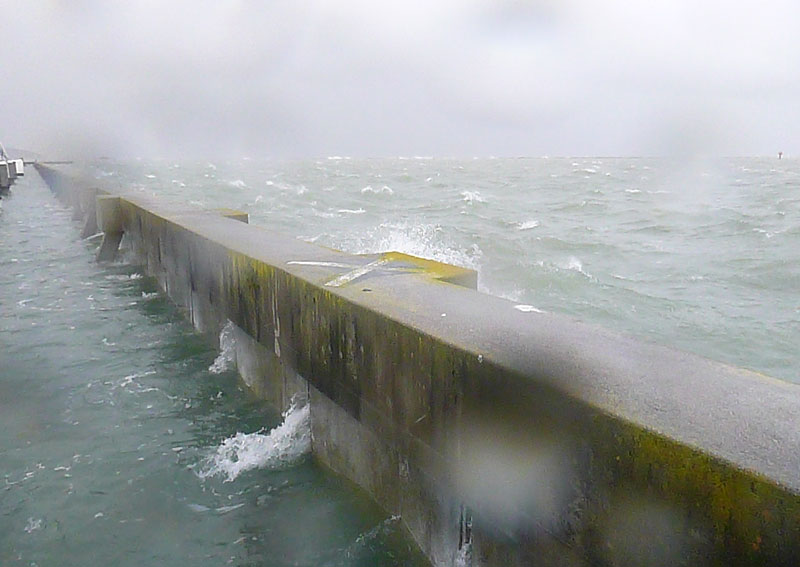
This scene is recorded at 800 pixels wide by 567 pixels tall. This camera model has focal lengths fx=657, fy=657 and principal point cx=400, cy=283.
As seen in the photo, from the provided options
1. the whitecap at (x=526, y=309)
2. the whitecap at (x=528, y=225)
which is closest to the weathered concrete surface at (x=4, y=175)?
the whitecap at (x=528, y=225)

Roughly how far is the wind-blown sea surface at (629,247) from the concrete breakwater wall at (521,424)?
281cm

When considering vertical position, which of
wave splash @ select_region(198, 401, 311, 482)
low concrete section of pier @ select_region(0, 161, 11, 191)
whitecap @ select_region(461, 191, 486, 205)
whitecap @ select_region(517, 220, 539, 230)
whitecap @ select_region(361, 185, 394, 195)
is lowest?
whitecap @ select_region(361, 185, 394, 195)

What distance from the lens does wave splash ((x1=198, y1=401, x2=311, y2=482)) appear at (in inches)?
181

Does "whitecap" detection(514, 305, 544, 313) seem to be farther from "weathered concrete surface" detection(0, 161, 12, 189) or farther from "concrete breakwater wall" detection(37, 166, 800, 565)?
"weathered concrete surface" detection(0, 161, 12, 189)

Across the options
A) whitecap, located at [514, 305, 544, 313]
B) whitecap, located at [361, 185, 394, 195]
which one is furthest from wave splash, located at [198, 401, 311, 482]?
whitecap, located at [361, 185, 394, 195]

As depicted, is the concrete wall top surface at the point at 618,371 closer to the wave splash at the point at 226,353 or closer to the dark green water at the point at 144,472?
the dark green water at the point at 144,472

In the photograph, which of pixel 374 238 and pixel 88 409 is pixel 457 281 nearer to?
pixel 88 409

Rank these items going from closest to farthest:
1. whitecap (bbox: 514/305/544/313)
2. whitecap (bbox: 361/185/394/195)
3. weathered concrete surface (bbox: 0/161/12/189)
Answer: whitecap (bbox: 514/305/544/313), weathered concrete surface (bbox: 0/161/12/189), whitecap (bbox: 361/185/394/195)

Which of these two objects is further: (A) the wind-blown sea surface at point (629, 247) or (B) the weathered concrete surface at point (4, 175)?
(B) the weathered concrete surface at point (4, 175)

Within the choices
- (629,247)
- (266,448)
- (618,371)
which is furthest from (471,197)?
(618,371)

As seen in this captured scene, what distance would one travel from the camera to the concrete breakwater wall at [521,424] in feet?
6.15

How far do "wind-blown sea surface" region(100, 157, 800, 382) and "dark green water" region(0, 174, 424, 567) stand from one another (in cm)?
370

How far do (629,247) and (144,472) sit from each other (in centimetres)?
1363

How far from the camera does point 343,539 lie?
3.74 m
